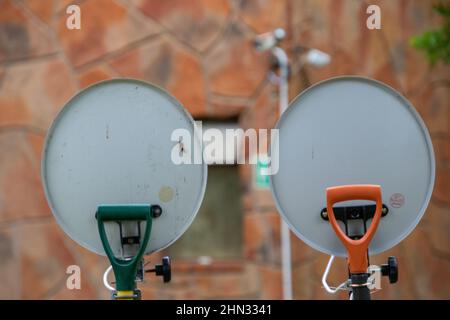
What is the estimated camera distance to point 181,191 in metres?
2.65

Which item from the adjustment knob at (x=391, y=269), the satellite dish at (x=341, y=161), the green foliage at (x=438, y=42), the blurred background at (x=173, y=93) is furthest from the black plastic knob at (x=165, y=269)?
the blurred background at (x=173, y=93)

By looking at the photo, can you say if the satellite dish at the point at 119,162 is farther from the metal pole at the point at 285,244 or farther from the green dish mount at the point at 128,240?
the metal pole at the point at 285,244

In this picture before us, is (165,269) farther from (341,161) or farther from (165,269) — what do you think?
(341,161)

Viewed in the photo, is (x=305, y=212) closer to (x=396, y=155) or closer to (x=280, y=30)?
(x=396, y=155)

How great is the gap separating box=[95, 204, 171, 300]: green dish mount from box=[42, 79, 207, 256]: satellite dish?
69 mm

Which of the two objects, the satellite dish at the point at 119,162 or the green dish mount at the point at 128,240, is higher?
the satellite dish at the point at 119,162

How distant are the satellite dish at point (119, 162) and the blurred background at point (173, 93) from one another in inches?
217

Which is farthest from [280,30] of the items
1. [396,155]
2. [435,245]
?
[396,155]

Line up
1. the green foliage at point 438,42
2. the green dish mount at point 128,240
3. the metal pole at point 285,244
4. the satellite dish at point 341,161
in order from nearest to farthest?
the green dish mount at point 128,240
the satellite dish at point 341,161
the green foliage at point 438,42
the metal pole at point 285,244

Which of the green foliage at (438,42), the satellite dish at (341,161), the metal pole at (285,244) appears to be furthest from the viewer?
the metal pole at (285,244)

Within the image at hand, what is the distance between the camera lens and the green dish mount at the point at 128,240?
8.20ft

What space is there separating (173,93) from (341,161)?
575 centimetres

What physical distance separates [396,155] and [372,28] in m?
6.22

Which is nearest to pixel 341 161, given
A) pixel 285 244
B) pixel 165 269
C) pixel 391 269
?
pixel 391 269
